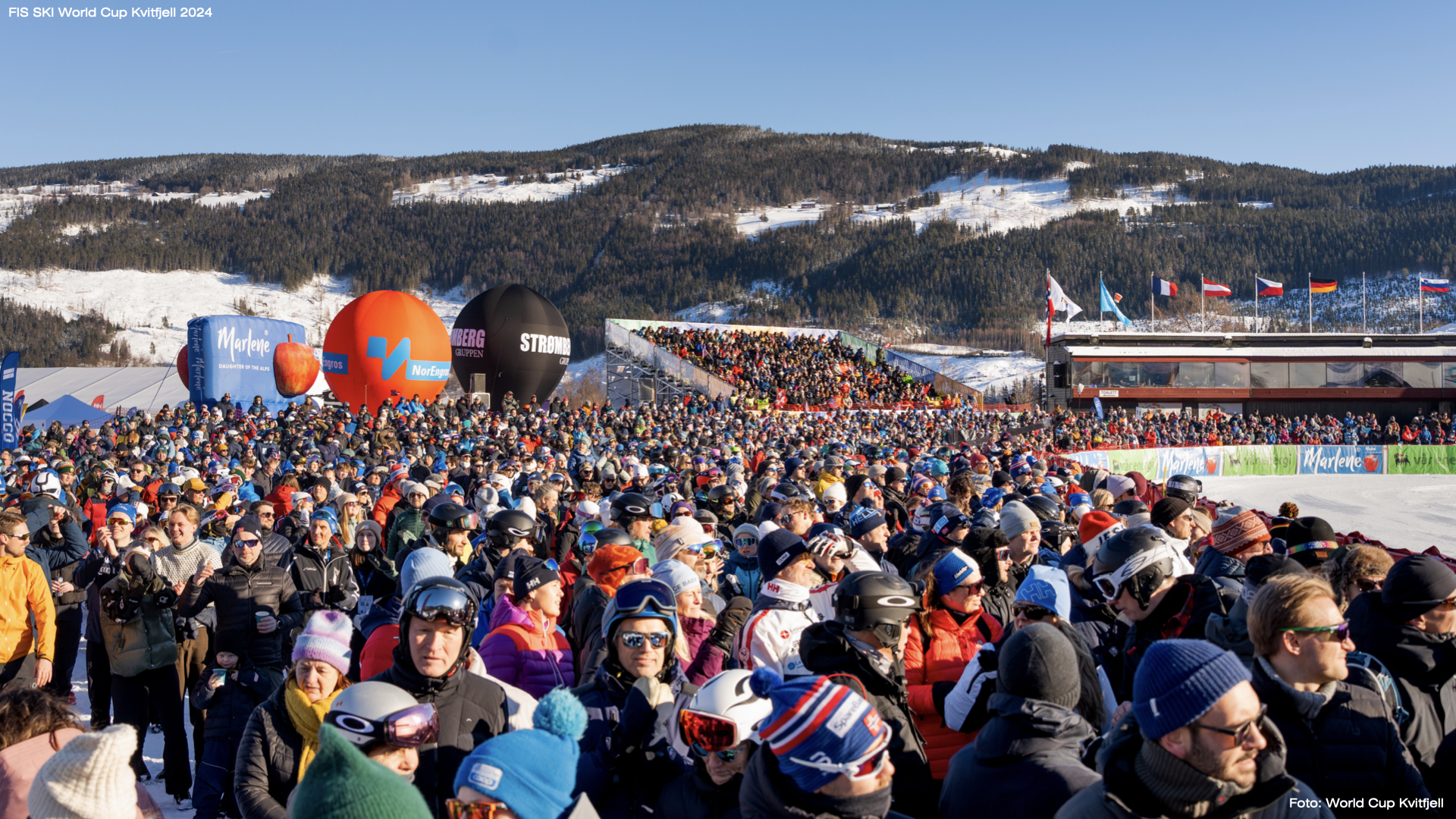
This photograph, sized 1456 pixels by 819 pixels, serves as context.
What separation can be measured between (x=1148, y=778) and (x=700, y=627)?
2291 millimetres

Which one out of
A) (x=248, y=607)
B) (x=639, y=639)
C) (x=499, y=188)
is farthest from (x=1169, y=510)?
(x=499, y=188)

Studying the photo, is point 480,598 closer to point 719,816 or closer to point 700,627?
point 700,627

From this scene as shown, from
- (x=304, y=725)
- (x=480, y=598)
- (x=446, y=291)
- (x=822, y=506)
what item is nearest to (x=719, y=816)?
(x=304, y=725)

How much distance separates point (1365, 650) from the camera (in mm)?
3363

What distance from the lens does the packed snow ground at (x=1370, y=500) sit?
19.4 metres

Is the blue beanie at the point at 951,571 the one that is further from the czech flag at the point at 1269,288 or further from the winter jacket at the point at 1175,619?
the czech flag at the point at 1269,288

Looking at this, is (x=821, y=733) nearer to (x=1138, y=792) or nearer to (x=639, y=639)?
(x=1138, y=792)

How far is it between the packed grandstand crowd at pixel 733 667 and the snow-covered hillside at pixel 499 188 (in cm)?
15103

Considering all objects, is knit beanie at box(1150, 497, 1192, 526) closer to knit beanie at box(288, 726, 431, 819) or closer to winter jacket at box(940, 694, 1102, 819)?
winter jacket at box(940, 694, 1102, 819)

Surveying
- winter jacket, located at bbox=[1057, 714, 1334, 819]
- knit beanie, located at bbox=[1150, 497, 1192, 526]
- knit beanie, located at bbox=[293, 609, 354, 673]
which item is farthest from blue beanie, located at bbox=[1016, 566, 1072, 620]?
knit beanie, located at bbox=[1150, 497, 1192, 526]

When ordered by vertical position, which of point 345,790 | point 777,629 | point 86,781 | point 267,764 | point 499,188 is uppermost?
point 499,188

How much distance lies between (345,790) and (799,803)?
A: 943 mm

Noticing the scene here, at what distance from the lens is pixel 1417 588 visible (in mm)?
3314

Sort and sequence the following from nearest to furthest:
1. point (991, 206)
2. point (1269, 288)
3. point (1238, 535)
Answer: point (1238, 535)
point (1269, 288)
point (991, 206)
